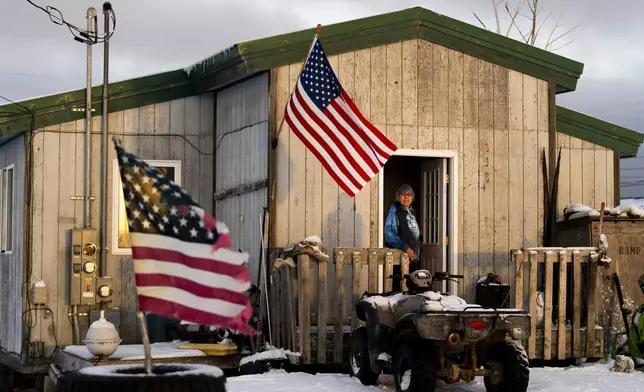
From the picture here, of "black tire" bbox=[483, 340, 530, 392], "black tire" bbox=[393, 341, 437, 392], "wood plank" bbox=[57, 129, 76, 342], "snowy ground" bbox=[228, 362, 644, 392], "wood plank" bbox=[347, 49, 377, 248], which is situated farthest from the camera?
"wood plank" bbox=[57, 129, 76, 342]

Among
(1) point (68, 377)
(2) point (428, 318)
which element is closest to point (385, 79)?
(2) point (428, 318)

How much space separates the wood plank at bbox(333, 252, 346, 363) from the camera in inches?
492

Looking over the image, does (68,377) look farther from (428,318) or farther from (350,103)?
(350,103)

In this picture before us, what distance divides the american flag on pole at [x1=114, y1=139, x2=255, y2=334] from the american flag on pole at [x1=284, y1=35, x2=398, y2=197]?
235 inches

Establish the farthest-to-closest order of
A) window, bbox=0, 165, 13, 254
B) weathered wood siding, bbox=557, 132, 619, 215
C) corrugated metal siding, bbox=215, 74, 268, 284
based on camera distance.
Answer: window, bbox=0, 165, 13, 254 → weathered wood siding, bbox=557, 132, 619, 215 → corrugated metal siding, bbox=215, 74, 268, 284

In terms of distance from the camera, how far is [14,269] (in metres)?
15.9

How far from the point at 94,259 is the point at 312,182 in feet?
11.1

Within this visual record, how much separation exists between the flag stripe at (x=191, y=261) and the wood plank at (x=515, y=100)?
8.49 m

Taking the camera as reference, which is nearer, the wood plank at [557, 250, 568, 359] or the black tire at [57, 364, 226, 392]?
the black tire at [57, 364, 226, 392]

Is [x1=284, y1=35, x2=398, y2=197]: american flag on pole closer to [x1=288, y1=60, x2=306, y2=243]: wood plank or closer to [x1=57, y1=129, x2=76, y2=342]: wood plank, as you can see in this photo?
[x1=288, y1=60, x2=306, y2=243]: wood plank

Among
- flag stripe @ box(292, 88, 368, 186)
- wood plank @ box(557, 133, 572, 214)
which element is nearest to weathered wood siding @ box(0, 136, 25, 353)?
flag stripe @ box(292, 88, 368, 186)

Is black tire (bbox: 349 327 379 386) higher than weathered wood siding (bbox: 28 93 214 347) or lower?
lower

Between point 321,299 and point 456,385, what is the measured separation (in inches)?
71.6

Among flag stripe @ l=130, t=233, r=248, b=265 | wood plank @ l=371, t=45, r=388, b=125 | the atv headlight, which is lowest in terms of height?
the atv headlight
